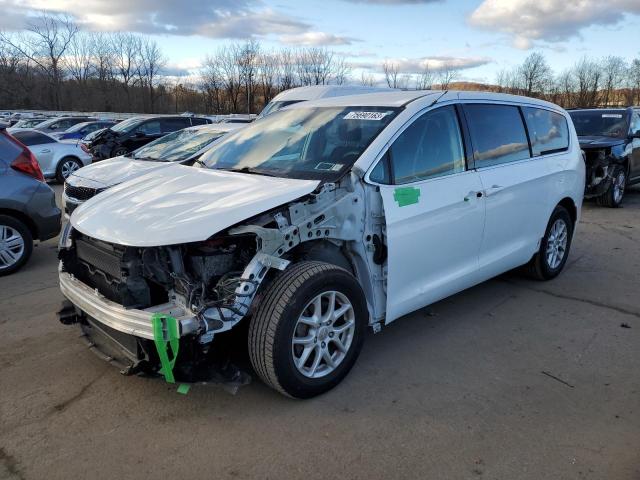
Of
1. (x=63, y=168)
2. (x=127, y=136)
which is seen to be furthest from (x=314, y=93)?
(x=127, y=136)

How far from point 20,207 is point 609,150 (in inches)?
380

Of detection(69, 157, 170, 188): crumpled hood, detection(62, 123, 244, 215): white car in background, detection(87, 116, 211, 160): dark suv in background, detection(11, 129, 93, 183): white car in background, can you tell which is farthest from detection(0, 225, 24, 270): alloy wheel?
detection(87, 116, 211, 160): dark suv in background

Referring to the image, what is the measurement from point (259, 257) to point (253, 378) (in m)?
0.98

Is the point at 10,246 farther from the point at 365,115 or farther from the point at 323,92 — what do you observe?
the point at 323,92

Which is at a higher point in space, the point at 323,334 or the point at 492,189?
the point at 492,189

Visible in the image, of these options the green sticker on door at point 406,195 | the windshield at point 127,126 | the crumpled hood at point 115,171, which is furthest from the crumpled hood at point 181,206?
the windshield at point 127,126

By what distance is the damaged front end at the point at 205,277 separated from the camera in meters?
2.85

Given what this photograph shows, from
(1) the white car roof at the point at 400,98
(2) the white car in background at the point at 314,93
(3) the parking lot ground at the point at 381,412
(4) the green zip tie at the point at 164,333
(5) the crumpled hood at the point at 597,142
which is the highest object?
(2) the white car in background at the point at 314,93

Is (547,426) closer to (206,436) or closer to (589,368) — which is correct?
(589,368)

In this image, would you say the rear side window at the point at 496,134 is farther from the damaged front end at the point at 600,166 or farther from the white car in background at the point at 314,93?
the damaged front end at the point at 600,166

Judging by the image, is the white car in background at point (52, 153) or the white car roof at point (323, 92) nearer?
the white car roof at point (323, 92)

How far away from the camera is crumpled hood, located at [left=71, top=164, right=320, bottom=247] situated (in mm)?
2908

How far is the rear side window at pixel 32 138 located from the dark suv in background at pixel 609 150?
502 inches

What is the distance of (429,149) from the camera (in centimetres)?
382
